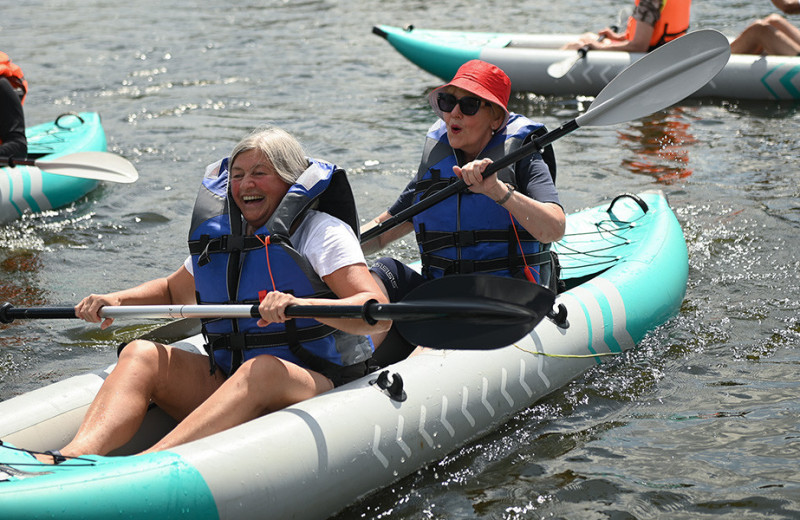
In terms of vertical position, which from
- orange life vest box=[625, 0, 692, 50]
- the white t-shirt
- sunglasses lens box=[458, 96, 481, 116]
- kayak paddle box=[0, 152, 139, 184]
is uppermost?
orange life vest box=[625, 0, 692, 50]

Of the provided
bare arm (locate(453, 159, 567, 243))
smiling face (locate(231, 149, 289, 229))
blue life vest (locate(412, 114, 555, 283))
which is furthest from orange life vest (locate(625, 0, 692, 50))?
smiling face (locate(231, 149, 289, 229))

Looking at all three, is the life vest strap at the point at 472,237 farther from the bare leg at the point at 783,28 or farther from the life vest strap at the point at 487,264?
the bare leg at the point at 783,28

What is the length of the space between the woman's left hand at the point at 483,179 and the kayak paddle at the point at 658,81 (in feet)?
1.51

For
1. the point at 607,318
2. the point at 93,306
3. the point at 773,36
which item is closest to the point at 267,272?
the point at 93,306

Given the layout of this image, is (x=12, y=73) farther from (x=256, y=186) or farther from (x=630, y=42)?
(x=630, y=42)

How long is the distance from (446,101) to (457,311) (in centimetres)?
113

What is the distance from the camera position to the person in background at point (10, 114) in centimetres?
580

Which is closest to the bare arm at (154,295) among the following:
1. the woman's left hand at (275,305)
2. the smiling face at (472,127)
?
the woman's left hand at (275,305)

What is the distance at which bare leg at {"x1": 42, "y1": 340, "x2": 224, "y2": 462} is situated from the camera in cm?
269

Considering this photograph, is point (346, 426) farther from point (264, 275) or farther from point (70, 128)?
point (70, 128)

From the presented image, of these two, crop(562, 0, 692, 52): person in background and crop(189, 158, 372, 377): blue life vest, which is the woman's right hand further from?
crop(562, 0, 692, 52): person in background

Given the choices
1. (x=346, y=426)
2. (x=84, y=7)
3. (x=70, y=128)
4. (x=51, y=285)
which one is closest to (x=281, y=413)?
(x=346, y=426)

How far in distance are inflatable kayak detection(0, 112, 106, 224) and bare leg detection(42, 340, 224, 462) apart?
3.53m

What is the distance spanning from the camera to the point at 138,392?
279 cm
